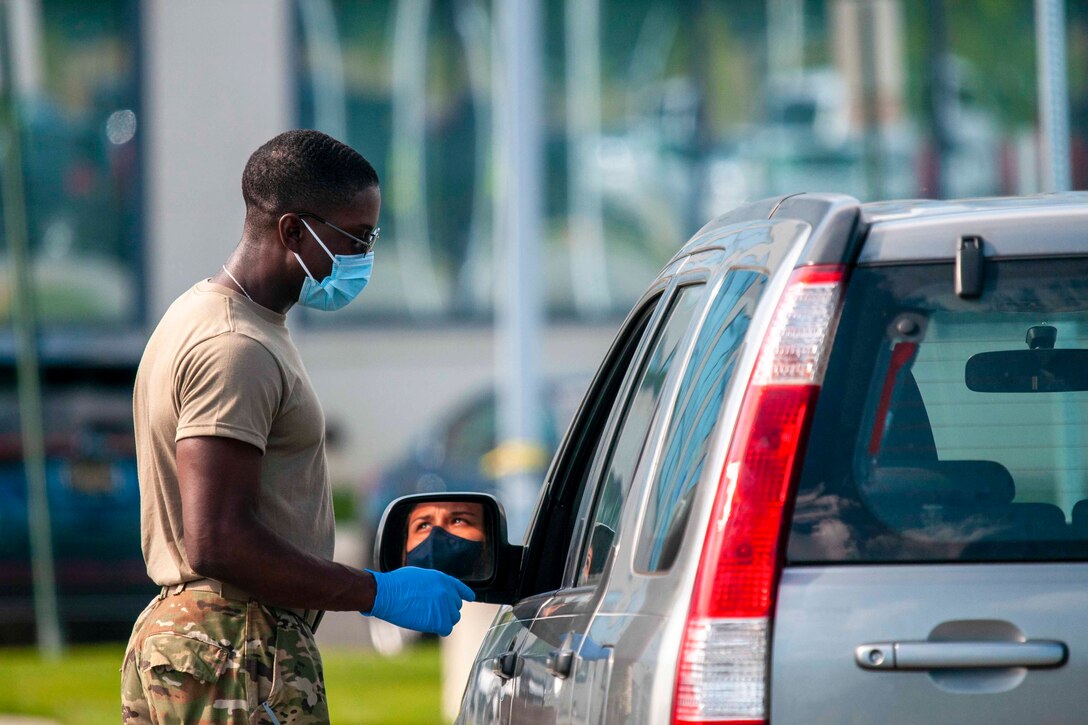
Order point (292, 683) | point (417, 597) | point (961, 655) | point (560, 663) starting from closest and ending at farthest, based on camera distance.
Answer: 1. point (961, 655)
2. point (560, 663)
3. point (292, 683)
4. point (417, 597)

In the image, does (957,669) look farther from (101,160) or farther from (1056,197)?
(101,160)

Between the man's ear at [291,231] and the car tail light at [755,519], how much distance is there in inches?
57.3

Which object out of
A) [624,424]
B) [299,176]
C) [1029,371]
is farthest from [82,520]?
[1029,371]

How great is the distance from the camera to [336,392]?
19.3 meters

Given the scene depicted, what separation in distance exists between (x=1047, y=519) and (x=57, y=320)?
17.6 m

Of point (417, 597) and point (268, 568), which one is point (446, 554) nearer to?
point (417, 597)

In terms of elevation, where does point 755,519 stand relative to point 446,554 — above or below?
above

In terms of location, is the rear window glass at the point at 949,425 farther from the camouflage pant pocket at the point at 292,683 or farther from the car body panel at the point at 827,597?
the camouflage pant pocket at the point at 292,683

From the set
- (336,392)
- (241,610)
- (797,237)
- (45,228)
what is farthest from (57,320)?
(797,237)

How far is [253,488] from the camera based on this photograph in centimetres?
300

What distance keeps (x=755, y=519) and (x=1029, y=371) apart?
0.55m

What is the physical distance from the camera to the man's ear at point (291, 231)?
129 inches

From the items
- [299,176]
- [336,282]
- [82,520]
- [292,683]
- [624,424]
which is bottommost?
[82,520]

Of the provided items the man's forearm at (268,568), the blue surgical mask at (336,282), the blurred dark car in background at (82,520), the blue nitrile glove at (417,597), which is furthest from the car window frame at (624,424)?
the blurred dark car in background at (82,520)
